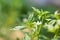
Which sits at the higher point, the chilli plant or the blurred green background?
the chilli plant

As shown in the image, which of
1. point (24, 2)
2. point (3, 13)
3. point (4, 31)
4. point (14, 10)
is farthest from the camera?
point (24, 2)

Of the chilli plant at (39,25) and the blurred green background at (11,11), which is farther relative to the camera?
the blurred green background at (11,11)

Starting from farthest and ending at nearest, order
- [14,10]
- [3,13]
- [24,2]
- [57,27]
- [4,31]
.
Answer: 1. [24,2]
2. [14,10]
3. [3,13]
4. [4,31]
5. [57,27]

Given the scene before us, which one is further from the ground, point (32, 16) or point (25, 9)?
point (32, 16)

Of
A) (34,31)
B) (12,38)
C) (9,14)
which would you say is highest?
(34,31)

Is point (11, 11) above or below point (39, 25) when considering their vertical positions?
below

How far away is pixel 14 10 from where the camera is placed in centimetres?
210

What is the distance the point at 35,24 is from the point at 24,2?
1.50 m

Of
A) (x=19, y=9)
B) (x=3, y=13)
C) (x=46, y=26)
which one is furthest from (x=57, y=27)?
(x=19, y=9)

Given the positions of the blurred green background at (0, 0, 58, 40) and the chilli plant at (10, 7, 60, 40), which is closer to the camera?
the chilli plant at (10, 7, 60, 40)

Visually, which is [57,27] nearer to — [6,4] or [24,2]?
[6,4]

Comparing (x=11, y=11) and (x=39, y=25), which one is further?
(x=11, y=11)

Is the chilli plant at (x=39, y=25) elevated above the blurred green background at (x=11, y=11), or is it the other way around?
the chilli plant at (x=39, y=25)

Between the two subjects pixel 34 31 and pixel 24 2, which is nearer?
pixel 34 31
